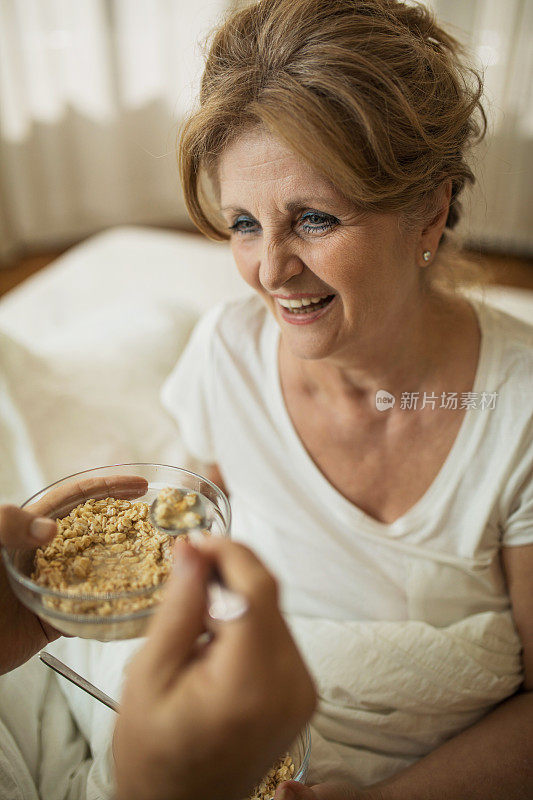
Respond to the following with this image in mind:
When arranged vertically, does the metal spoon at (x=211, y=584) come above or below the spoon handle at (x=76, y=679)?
above

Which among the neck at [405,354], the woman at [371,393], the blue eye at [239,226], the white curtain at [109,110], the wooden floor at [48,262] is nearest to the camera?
the woman at [371,393]

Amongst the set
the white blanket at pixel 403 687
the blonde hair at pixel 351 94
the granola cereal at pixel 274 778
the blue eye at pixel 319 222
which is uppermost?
the blonde hair at pixel 351 94

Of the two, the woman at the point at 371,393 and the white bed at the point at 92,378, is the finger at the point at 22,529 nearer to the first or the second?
the white bed at the point at 92,378

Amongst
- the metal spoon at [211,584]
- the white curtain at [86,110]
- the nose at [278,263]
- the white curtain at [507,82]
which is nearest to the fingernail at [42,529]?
the metal spoon at [211,584]

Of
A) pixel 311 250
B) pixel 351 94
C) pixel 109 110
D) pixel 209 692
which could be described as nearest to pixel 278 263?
pixel 311 250

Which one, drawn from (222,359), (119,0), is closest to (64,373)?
(222,359)

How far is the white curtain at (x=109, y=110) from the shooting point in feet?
9.52

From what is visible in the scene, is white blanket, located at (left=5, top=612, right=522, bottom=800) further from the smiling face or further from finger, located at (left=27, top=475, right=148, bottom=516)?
the smiling face

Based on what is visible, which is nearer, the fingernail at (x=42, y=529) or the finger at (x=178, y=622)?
the finger at (x=178, y=622)

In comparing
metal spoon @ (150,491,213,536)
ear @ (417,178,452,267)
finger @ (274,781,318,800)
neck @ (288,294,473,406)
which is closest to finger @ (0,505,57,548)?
metal spoon @ (150,491,213,536)

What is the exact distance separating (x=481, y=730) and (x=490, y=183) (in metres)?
2.68

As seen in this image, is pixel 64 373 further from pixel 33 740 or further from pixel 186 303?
pixel 33 740

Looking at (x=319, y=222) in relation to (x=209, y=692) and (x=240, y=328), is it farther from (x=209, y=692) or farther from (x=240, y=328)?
(x=209, y=692)

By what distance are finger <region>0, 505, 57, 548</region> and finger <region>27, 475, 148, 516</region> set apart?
55mm
